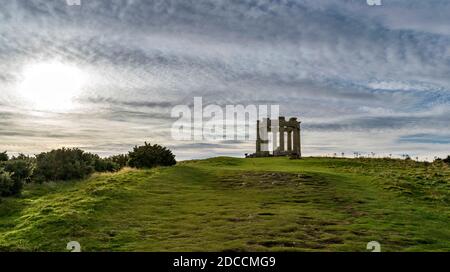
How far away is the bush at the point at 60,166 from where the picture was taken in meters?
25.4

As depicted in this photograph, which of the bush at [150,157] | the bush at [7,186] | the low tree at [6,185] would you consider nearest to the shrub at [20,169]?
the bush at [7,186]

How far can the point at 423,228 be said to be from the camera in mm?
14844

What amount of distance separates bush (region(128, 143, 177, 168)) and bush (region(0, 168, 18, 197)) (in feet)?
42.9

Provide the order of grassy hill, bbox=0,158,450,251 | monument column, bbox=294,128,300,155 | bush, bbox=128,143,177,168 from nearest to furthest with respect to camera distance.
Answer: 1. grassy hill, bbox=0,158,450,251
2. bush, bbox=128,143,177,168
3. monument column, bbox=294,128,300,155

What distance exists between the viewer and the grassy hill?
12.6m

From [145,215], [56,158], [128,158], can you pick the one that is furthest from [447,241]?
[128,158]

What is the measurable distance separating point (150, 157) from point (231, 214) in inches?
718

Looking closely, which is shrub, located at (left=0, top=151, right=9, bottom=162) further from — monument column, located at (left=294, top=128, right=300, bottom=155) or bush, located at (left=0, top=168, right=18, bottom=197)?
monument column, located at (left=294, top=128, right=300, bottom=155)

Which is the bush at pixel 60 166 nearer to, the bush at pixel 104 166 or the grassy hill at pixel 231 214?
the grassy hill at pixel 231 214

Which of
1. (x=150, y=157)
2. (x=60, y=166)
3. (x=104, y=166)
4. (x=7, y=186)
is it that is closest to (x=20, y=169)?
(x=7, y=186)

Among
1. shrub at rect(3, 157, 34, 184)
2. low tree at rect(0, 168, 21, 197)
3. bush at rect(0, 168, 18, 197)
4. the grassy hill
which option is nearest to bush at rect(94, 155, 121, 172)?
the grassy hill
